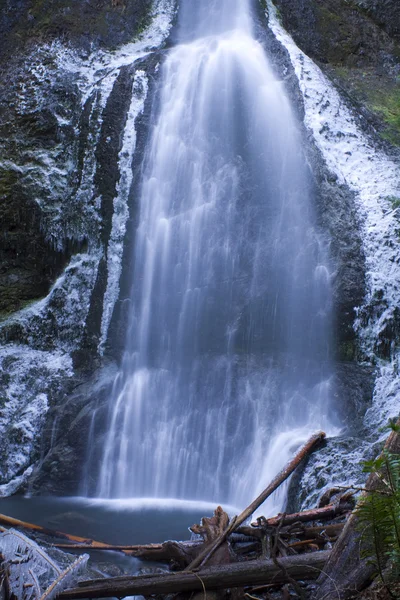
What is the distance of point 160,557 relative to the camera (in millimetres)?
3740

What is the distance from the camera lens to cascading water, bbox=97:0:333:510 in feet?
27.5

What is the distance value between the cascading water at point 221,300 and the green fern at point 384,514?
14.6 feet

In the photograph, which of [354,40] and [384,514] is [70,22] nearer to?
[354,40]

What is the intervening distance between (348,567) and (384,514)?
460 mm

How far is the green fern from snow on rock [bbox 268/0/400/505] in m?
3.62

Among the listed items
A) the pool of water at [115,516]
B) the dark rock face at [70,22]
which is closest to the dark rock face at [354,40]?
the dark rock face at [70,22]

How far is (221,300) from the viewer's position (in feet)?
32.7

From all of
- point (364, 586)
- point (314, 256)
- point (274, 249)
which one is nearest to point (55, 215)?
point (274, 249)

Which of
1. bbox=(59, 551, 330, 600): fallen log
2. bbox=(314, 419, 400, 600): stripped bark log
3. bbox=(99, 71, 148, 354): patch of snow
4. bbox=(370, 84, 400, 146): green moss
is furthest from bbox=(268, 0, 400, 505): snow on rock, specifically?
bbox=(99, 71, 148, 354): patch of snow

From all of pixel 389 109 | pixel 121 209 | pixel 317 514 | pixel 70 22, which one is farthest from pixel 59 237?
pixel 317 514

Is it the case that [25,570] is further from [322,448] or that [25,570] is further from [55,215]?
[55,215]

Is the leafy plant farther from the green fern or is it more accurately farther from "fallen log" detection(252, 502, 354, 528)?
"fallen log" detection(252, 502, 354, 528)

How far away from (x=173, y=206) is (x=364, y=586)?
902cm

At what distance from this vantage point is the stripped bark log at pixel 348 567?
242 centimetres
